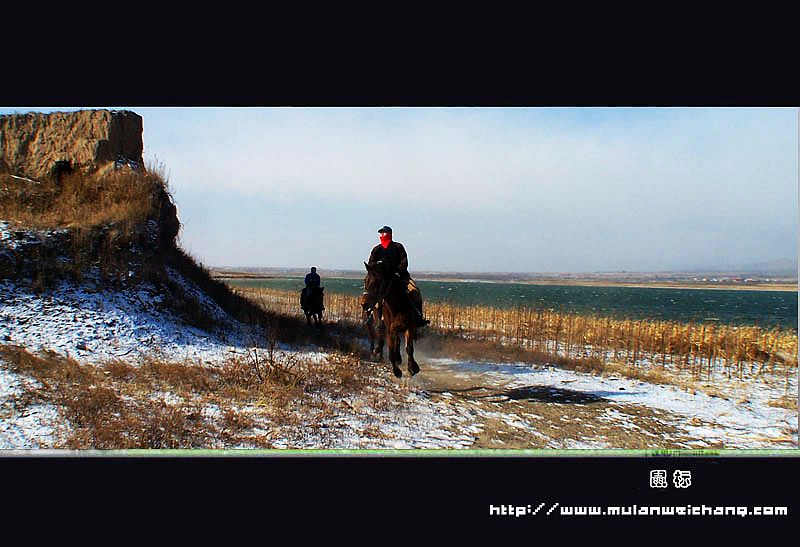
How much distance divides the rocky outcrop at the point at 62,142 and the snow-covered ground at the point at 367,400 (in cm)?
427

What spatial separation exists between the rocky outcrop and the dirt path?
1105 centimetres

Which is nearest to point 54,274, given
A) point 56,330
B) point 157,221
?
point 56,330

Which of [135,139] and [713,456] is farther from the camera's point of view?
[135,139]

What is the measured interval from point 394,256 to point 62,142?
Answer: 36.7ft

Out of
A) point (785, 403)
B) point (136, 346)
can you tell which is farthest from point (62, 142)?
point (785, 403)

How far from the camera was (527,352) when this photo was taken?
14.0 meters

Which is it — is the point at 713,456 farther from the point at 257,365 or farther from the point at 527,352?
the point at 527,352

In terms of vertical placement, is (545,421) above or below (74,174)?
below

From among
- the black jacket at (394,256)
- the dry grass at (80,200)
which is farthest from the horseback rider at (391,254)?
the dry grass at (80,200)

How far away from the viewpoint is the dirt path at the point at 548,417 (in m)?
6.42

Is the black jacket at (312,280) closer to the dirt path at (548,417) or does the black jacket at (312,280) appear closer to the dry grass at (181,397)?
the dry grass at (181,397)

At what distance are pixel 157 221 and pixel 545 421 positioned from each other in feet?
38.1

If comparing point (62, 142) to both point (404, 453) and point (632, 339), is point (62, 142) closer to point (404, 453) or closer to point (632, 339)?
point (404, 453)

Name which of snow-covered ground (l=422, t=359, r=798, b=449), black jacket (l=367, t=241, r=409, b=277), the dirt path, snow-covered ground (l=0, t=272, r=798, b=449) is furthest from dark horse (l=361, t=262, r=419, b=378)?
snow-covered ground (l=422, t=359, r=798, b=449)
